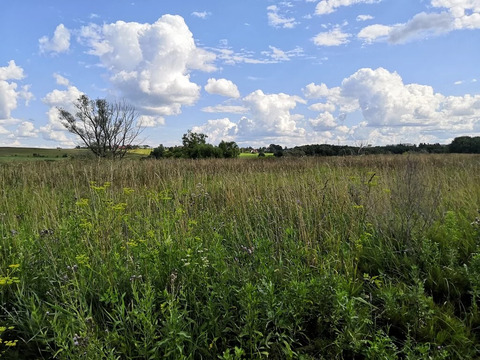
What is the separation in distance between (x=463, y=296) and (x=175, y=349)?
2.83 metres

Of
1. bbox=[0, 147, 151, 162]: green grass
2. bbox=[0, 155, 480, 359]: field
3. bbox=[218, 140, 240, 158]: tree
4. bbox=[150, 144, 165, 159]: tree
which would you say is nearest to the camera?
bbox=[0, 155, 480, 359]: field

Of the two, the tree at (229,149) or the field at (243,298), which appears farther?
the tree at (229,149)

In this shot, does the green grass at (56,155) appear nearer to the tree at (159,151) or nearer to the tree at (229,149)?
the tree at (159,151)

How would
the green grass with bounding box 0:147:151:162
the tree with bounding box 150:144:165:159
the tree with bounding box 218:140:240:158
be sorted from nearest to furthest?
the green grass with bounding box 0:147:151:162, the tree with bounding box 150:144:165:159, the tree with bounding box 218:140:240:158

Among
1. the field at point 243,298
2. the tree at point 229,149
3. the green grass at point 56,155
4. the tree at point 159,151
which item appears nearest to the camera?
the field at point 243,298

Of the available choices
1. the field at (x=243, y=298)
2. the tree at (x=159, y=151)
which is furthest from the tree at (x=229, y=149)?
the field at (x=243, y=298)

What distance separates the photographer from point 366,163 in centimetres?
1395

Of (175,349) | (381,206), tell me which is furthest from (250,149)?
(175,349)

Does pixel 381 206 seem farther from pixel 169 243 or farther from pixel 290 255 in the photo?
pixel 169 243

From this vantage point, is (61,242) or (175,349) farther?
(61,242)

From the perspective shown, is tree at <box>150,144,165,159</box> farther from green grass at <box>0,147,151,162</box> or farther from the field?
the field

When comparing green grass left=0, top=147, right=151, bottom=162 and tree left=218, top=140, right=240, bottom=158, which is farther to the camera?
tree left=218, top=140, right=240, bottom=158

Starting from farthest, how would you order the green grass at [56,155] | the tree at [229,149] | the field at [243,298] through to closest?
the tree at [229,149], the green grass at [56,155], the field at [243,298]

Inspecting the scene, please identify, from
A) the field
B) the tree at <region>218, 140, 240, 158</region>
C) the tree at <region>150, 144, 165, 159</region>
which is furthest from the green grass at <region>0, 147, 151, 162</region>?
the field
